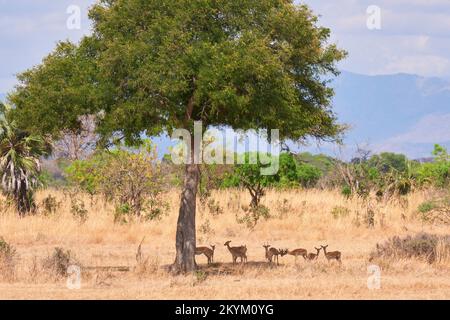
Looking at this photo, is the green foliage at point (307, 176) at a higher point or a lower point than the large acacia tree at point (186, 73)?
lower

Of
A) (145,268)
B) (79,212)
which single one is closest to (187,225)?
(145,268)

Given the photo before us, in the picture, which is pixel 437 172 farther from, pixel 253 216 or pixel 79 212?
pixel 79 212

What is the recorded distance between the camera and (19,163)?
1089 inches

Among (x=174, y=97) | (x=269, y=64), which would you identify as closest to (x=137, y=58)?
(x=174, y=97)

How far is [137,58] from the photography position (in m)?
16.5

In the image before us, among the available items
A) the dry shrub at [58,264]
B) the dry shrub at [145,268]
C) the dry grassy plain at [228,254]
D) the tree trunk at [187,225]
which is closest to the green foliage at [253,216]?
the dry grassy plain at [228,254]

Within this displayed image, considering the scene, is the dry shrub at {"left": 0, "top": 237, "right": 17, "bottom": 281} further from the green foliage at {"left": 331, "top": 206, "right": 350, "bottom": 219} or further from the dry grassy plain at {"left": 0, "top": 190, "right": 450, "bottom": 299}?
the green foliage at {"left": 331, "top": 206, "right": 350, "bottom": 219}

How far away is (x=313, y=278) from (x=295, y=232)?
880 centimetres

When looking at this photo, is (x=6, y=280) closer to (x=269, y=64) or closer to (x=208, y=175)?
(x=269, y=64)

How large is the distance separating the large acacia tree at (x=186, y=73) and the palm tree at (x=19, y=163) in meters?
8.93

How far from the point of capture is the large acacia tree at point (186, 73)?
16062 mm

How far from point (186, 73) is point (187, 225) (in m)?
3.60

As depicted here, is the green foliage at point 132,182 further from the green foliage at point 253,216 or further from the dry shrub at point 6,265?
the dry shrub at point 6,265

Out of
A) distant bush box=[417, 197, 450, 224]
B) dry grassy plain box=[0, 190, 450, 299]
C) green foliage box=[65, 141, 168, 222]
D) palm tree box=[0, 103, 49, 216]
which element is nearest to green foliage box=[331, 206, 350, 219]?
dry grassy plain box=[0, 190, 450, 299]
